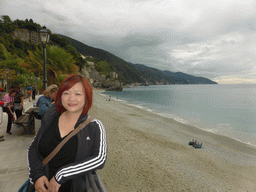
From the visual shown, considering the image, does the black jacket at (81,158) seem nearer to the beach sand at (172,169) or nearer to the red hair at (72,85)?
the red hair at (72,85)

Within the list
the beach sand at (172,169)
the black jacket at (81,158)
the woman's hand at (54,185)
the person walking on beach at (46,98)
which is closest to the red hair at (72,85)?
the black jacket at (81,158)

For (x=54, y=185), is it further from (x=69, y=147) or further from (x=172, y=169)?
(x=172, y=169)

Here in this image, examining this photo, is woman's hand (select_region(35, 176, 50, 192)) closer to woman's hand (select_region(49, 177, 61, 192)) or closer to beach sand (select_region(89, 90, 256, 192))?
woman's hand (select_region(49, 177, 61, 192))

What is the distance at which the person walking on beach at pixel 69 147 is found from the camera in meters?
1.29

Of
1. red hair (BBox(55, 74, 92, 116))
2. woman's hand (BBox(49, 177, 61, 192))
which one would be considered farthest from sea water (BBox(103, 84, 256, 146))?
woman's hand (BBox(49, 177, 61, 192))

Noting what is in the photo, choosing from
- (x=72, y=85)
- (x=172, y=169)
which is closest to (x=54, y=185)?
(x=72, y=85)

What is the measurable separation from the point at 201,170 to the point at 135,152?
3.33m

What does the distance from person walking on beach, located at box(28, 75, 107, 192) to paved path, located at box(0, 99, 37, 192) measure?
2.34 meters

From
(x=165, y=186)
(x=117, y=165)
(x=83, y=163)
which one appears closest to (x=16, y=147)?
(x=117, y=165)

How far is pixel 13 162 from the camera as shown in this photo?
3777 mm

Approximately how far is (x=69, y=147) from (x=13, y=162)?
12.3 ft

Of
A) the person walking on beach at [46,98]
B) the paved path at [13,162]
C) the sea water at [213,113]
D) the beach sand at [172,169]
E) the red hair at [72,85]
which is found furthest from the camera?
the sea water at [213,113]

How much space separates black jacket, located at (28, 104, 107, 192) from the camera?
1.27m

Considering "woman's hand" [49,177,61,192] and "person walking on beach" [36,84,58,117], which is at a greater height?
"person walking on beach" [36,84,58,117]
